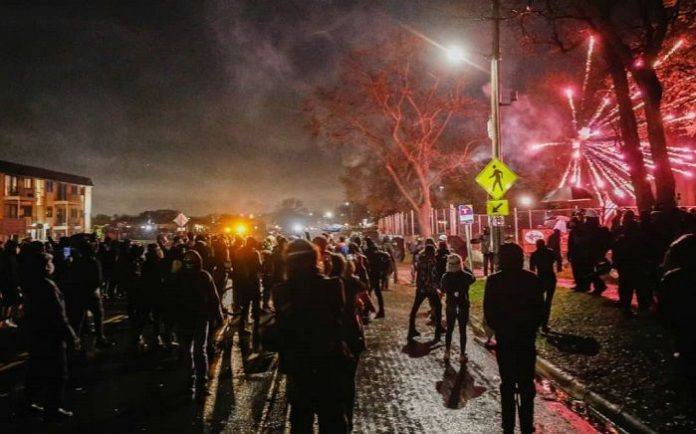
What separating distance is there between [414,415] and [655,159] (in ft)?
37.6

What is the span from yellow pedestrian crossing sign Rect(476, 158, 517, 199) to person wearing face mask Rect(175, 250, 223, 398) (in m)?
8.17

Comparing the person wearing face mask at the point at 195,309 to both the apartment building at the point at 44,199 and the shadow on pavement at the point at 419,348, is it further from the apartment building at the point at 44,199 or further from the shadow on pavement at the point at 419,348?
the apartment building at the point at 44,199

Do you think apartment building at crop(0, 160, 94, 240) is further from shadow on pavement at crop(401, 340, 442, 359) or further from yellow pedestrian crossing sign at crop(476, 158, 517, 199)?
shadow on pavement at crop(401, 340, 442, 359)

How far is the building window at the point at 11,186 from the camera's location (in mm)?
50000

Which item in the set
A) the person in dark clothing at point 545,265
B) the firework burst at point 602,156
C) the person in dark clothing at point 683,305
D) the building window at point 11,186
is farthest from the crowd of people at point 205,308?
the building window at point 11,186

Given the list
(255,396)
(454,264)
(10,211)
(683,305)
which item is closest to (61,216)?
(10,211)

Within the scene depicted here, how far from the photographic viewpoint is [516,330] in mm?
5277

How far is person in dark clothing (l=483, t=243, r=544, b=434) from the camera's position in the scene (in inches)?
207

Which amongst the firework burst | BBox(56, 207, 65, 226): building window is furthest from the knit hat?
BBox(56, 207, 65, 226): building window

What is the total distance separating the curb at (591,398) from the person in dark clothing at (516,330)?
1227 mm

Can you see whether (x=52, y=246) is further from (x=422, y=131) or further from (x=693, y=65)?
(x=422, y=131)

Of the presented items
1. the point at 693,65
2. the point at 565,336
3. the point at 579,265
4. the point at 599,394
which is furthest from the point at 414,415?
the point at 693,65

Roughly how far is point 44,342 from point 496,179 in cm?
1040

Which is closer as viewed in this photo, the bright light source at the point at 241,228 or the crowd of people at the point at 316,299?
the crowd of people at the point at 316,299
